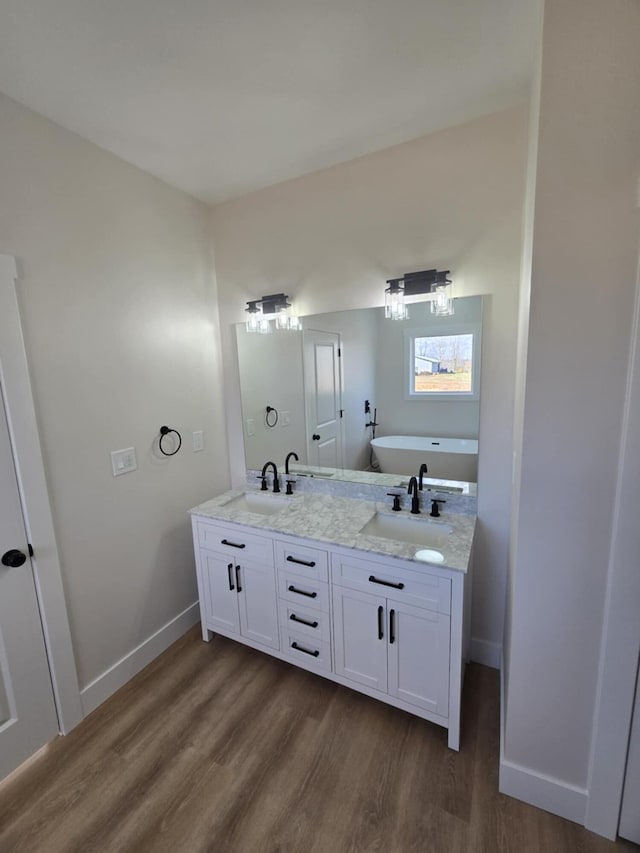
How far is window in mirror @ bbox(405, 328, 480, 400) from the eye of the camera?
6.01 ft

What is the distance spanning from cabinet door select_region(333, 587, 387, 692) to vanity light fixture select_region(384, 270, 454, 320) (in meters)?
1.40

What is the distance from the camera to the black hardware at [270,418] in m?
2.44

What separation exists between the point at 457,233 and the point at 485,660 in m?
2.26

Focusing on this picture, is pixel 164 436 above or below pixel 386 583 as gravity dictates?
above

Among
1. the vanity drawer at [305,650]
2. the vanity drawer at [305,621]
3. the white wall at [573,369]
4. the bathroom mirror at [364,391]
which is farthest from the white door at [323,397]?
the white wall at [573,369]

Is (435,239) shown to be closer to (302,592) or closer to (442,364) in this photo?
(442,364)

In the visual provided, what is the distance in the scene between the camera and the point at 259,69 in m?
1.33

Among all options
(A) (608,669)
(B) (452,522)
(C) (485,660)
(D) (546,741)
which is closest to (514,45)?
(B) (452,522)

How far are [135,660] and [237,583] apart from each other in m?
0.71

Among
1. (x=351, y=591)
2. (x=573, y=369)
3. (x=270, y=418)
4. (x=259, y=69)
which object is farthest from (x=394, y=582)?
(x=259, y=69)

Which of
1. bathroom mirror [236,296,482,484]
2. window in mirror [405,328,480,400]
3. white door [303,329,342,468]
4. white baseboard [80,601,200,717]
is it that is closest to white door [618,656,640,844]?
bathroom mirror [236,296,482,484]

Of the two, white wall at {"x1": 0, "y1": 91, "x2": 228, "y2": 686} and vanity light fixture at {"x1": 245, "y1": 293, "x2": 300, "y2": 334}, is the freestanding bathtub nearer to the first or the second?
vanity light fixture at {"x1": 245, "y1": 293, "x2": 300, "y2": 334}

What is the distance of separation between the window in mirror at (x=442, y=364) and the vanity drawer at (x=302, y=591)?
3.75 feet

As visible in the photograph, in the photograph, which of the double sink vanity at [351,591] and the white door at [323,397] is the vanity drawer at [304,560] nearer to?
the double sink vanity at [351,591]
